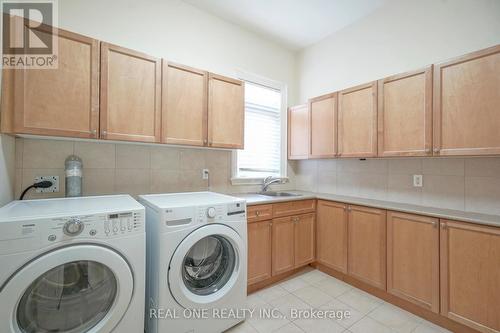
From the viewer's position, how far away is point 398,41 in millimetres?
2275

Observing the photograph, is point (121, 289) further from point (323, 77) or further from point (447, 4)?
point (447, 4)

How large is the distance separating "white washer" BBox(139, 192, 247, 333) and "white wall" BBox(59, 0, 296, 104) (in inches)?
57.7

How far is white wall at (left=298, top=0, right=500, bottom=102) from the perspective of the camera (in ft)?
5.98

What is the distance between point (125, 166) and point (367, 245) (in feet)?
7.64

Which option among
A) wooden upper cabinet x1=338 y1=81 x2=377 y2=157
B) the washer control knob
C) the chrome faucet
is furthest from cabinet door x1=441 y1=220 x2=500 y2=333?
the washer control knob

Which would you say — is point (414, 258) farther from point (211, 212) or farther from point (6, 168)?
point (6, 168)

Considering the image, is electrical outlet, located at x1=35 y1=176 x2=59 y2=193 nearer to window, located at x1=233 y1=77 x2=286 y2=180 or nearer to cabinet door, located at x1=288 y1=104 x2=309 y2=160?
window, located at x1=233 y1=77 x2=286 y2=180

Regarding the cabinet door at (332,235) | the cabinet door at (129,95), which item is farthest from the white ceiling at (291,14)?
the cabinet door at (332,235)

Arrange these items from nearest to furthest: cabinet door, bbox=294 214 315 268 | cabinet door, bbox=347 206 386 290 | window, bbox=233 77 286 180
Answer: cabinet door, bbox=347 206 386 290 < cabinet door, bbox=294 214 315 268 < window, bbox=233 77 286 180

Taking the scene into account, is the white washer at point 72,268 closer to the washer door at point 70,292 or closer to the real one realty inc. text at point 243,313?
the washer door at point 70,292

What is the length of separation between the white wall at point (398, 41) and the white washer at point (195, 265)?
83.7 inches

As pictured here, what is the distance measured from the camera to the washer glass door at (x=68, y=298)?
3.53ft

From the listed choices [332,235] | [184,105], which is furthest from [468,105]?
[184,105]

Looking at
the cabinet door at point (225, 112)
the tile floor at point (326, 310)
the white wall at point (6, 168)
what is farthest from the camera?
the cabinet door at point (225, 112)
